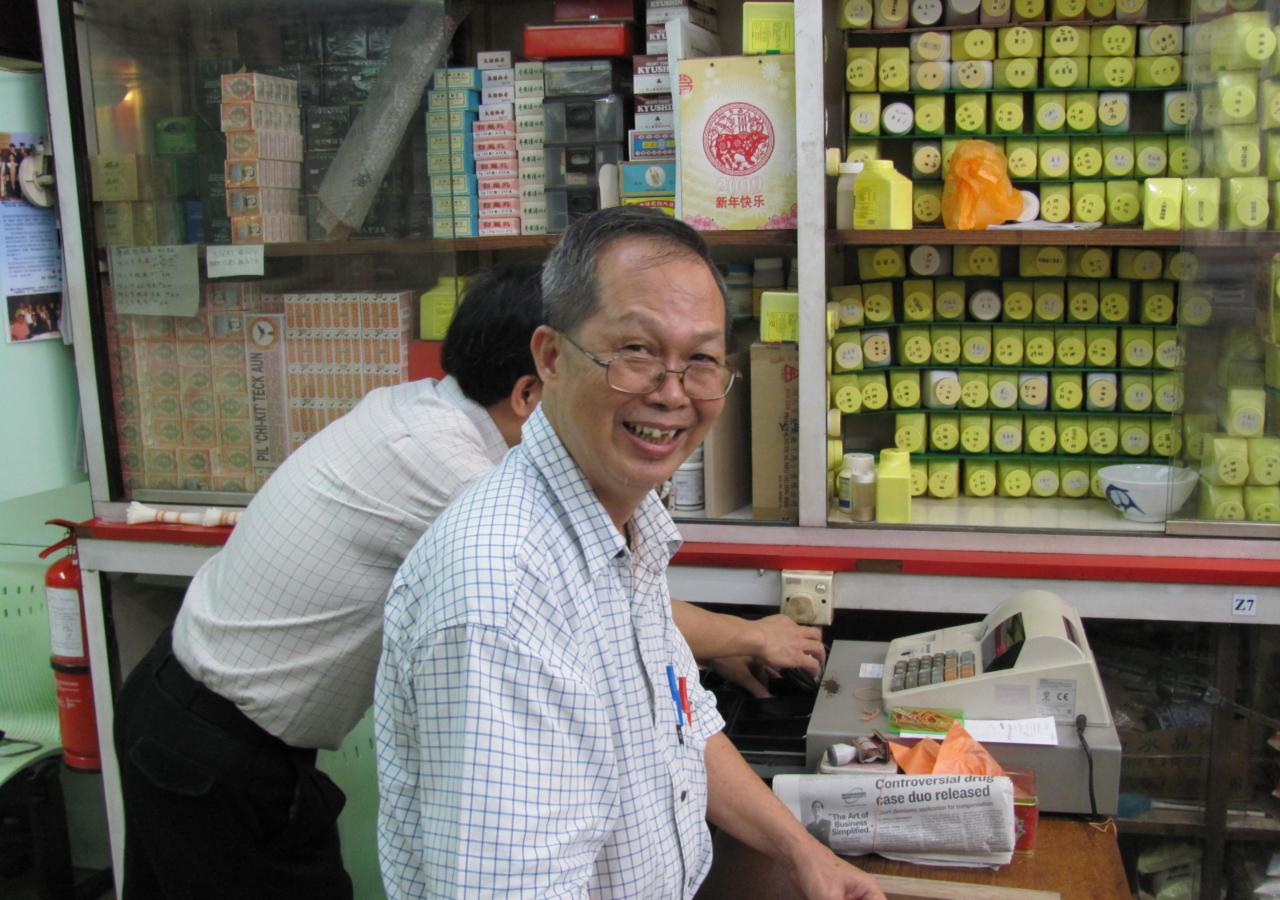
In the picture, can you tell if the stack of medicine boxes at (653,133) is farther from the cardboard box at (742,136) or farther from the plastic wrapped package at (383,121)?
the plastic wrapped package at (383,121)

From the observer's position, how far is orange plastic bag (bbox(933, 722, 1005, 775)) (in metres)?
1.62

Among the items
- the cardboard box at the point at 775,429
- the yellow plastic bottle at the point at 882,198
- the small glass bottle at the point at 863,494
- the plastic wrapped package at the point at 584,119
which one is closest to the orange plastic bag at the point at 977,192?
the yellow plastic bottle at the point at 882,198

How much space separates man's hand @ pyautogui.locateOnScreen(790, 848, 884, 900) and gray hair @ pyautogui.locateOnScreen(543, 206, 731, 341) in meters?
0.73

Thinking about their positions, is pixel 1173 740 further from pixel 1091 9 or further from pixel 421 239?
pixel 421 239

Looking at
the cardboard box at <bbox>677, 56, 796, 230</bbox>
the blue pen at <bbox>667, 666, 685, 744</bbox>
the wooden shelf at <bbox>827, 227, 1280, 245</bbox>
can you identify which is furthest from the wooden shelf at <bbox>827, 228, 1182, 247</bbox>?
the blue pen at <bbox>667, 666, 685, 744</bbox>

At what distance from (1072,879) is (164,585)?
2483 mm

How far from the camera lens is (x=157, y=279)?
9.66 feet

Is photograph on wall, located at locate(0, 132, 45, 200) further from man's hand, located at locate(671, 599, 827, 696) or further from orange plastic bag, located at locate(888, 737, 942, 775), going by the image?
orange plastic bag, located at locate(888, 737, 942, 775)

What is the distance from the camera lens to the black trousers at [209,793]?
1922 mm

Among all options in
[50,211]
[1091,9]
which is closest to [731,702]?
[1091,9]

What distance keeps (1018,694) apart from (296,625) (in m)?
1.17

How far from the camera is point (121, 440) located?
9.80 feet

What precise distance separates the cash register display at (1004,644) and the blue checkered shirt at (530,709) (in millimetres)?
705

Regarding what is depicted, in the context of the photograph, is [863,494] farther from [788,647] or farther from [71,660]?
[71,660]
